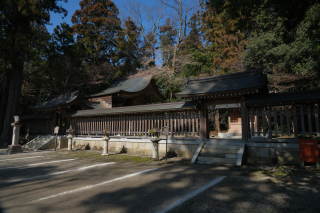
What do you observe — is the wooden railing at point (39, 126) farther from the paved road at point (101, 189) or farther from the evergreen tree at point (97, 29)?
the evergreen tree at point (97, 29)

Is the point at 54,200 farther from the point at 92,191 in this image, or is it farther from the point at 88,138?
the point at 88,138

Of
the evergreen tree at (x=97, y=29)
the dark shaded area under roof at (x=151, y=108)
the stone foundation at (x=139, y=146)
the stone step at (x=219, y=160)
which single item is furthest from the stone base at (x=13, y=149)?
the evergreen tree at (x=97, y=29)

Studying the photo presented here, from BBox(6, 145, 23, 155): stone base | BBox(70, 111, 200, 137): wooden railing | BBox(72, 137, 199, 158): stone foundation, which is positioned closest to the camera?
BBox(72, 137, 199, 158): stone foundation

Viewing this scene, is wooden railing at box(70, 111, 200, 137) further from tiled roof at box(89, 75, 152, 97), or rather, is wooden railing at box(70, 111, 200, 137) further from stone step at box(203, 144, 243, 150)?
tiled roof at box(89, 75, 152, 97)

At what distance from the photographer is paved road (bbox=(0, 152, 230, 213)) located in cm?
363

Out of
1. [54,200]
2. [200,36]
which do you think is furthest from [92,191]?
[200,36]

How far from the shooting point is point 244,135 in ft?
27.2

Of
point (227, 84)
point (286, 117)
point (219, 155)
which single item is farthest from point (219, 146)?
point (227, 84)

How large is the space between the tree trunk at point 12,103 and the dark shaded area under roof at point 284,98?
1739 centimetres

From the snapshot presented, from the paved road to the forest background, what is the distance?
26.4ft

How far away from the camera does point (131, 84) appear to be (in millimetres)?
20266

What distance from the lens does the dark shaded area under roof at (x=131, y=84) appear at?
17.9 meters

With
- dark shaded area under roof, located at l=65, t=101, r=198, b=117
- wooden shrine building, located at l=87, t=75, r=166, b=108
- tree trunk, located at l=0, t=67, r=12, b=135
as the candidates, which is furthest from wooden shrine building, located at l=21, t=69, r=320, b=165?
tree trunk, located at l=0, t=67, r=12, b=135

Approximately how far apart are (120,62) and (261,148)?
1019 inches
